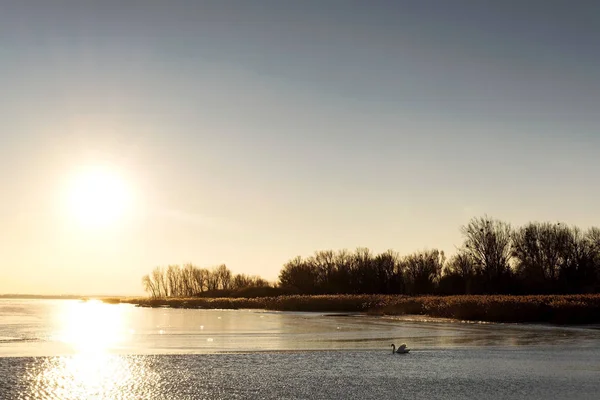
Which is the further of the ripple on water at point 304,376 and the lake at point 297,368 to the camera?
the lake at point 297,368

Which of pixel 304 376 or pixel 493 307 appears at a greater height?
pixel 493 307

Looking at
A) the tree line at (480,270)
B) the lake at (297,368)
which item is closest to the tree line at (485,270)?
the tree line at (480,270)

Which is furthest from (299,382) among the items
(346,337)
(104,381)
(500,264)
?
(500,264)

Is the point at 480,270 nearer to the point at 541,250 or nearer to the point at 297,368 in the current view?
the point at 541,250

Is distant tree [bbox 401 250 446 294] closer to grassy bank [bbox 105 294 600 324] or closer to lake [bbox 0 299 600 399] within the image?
grassy bank [bbox 105 294 600 324]

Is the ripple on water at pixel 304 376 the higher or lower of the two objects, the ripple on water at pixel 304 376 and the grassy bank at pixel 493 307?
the lower

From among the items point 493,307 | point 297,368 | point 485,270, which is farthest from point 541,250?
point 297,368

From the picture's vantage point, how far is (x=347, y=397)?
11.7 meters

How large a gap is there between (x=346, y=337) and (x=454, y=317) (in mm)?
17229

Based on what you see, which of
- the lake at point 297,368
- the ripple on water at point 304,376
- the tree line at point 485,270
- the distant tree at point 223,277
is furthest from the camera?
the distant tree at point 223,277

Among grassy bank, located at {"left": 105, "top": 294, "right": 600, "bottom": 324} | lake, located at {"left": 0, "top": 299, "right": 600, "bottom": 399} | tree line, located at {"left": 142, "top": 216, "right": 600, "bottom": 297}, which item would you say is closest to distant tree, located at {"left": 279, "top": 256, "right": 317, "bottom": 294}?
tree line, located at {"left": 142, "top": 216, "right": 600, "bottom": 297}

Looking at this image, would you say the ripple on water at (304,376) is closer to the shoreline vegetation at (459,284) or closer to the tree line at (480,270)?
the shoreline vegetation at (459,284)

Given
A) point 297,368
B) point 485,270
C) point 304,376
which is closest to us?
point 304,376

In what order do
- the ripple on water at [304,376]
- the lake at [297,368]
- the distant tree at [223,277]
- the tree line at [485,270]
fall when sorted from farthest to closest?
the distant tree at [223,277] < the tree line at [485,270] < the lake at [297,368] < the ripple on water at [304,376]
